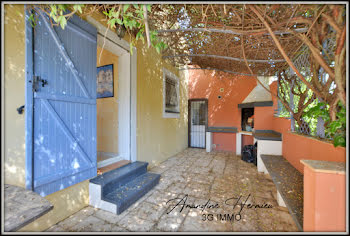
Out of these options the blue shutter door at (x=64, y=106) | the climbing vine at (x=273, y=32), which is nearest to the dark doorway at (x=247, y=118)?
the climbing vine at (x=273, y=32)

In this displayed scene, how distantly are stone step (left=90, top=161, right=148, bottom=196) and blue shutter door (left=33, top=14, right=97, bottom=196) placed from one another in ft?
0.66

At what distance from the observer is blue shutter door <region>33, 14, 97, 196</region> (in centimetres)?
167

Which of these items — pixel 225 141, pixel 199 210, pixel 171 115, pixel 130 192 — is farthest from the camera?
pixel 225 141

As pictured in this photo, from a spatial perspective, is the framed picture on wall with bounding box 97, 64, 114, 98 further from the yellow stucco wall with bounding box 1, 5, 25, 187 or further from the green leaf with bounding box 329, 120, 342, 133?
the green leaf with bounding box 329, 120, 342, 133

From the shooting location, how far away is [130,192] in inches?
90.7

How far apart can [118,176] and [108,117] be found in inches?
70.8

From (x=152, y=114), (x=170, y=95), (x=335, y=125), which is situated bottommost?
(x=335, y=125)

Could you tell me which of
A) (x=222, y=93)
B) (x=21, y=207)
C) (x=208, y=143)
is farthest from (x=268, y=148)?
(x=21, y=207)

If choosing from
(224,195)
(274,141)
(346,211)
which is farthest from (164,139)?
(346,211)

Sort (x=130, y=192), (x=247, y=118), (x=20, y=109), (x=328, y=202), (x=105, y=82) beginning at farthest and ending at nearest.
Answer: (x=247, y=118) → (x=105, y=82) → (x=130, y=192) → (x=20, y=109) → (x=328, y=202)

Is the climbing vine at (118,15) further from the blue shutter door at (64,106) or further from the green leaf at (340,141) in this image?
the green leaf at (340,141)

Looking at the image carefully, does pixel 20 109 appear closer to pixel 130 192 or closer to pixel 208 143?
pixel 130 192

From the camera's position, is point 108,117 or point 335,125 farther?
point 108,117

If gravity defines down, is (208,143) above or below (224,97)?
below
